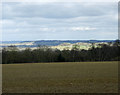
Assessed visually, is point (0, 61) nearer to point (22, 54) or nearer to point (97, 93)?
point (22, 54)

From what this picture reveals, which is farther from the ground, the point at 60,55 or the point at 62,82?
the point at 62,82

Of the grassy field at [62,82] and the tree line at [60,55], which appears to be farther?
the tree line at [60,55]

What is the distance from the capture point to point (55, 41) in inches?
7096

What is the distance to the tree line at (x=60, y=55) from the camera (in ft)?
316

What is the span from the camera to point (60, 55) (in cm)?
9825

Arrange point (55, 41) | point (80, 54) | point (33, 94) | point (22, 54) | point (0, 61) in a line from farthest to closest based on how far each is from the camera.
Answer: point (55, 41) → point (80, 54) → point (22, 54) → point (0, 61) → point (33, 94)

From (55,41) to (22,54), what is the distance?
83027mm

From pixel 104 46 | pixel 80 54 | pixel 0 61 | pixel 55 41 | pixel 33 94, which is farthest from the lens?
pixel 55 41

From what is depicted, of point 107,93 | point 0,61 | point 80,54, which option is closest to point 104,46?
point 80,54

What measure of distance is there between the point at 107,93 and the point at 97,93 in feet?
2.29

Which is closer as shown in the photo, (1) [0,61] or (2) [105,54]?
(1) [0,61]

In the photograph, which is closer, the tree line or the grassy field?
the grassy field

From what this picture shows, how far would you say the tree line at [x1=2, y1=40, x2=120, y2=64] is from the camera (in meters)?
96.2

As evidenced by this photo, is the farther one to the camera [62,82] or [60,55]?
[60,55]
